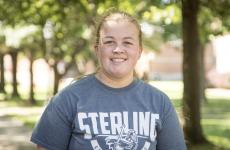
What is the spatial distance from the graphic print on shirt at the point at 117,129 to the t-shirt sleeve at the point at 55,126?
8cm

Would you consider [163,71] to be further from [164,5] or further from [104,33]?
[104,33]

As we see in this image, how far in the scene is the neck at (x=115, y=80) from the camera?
2.78 metres

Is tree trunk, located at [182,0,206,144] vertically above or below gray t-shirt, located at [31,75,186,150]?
below

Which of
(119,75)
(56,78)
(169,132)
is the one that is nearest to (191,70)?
(169,132)

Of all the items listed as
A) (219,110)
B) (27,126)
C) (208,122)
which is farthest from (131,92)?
(219,110)

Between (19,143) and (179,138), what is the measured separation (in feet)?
33.5

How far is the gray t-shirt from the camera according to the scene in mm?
2662

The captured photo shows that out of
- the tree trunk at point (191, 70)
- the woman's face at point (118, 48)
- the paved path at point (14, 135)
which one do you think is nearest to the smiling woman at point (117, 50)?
the woman's face at point (118, 48)

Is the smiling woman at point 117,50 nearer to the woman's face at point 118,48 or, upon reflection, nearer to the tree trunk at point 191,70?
the woman's face at point 118,48

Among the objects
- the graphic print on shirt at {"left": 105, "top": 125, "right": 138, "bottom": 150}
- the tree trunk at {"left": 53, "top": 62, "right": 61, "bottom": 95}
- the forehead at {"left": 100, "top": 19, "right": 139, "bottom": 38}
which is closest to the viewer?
the graphic print on shirt at {"left": 105, "top": 125, "right": 138, "bottom": 150}

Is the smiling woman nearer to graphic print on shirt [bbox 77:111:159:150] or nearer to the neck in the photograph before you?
the neck

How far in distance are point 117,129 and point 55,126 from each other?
0.30 metres

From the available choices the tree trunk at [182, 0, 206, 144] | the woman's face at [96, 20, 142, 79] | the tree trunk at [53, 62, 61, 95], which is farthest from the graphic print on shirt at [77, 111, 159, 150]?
the tree trunk at [53, 62, 61, 95]

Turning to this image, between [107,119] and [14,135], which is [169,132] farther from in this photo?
[14,135]
